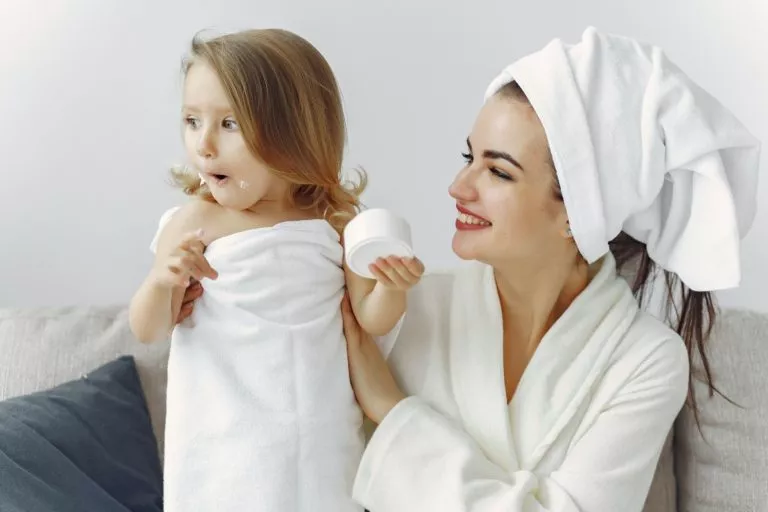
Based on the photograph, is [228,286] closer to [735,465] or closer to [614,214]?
[614,214]

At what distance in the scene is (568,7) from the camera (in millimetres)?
1919

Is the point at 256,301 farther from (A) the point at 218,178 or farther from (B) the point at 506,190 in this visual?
(B) the point at 506,190

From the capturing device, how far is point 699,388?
1.65 m

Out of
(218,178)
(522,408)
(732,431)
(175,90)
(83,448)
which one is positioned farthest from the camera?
(175,90)

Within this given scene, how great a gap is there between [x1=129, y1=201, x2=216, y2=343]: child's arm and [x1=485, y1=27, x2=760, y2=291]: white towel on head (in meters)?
0.49

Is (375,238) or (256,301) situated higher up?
(375,238)

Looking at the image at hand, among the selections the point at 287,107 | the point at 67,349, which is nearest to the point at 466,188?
the point at 287,107

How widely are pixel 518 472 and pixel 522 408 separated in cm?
→ 11

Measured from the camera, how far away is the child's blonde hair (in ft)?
3.84

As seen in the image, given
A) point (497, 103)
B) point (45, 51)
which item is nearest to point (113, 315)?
point (45, 51)

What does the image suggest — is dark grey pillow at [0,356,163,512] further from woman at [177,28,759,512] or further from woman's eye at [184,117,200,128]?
Result: woman's eye at [184,117,200,128]

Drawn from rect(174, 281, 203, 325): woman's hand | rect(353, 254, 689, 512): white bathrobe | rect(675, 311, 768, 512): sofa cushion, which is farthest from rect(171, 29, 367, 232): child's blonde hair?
rect(675, 311, 768, 512): sofa cushion

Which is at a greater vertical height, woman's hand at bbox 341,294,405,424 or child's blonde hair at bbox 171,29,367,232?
child's blonde hair at bbox 171,29,367,232

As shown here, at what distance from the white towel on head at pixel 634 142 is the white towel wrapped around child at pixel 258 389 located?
0.37 meters
